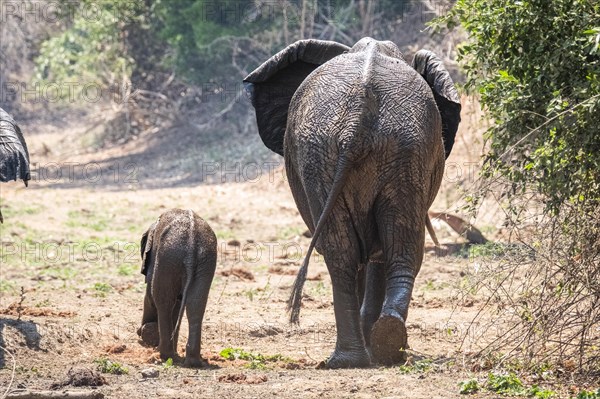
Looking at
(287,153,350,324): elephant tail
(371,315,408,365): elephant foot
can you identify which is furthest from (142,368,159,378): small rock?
(371,315,408,365): elephant foot

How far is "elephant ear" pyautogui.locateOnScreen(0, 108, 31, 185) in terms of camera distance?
27.6ft

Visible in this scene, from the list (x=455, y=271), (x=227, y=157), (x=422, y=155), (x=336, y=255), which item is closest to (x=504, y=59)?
(x=422, y=155)

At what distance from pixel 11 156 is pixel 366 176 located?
2.76 meters

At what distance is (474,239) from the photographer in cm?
1387

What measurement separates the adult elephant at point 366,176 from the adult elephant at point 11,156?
6.74 feet

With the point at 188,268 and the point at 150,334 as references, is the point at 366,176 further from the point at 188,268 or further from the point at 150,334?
the point at 150,334

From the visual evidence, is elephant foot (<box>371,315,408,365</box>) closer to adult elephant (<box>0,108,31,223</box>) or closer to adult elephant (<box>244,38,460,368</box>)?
adult elephant (<box>244,38,460,368</box>)

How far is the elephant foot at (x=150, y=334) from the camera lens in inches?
375

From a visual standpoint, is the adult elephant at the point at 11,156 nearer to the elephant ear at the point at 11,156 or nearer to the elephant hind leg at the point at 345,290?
the elephant ear at the point at 11,156

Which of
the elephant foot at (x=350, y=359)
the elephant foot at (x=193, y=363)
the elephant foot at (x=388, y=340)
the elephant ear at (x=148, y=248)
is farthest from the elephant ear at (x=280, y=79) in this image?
the elephant foot at (x=388, y=340)

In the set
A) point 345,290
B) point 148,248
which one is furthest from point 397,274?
point 148,248

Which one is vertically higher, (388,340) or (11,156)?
(11,156)

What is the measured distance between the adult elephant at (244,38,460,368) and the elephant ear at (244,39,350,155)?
2.94 feet

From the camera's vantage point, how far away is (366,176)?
7.59 metres
